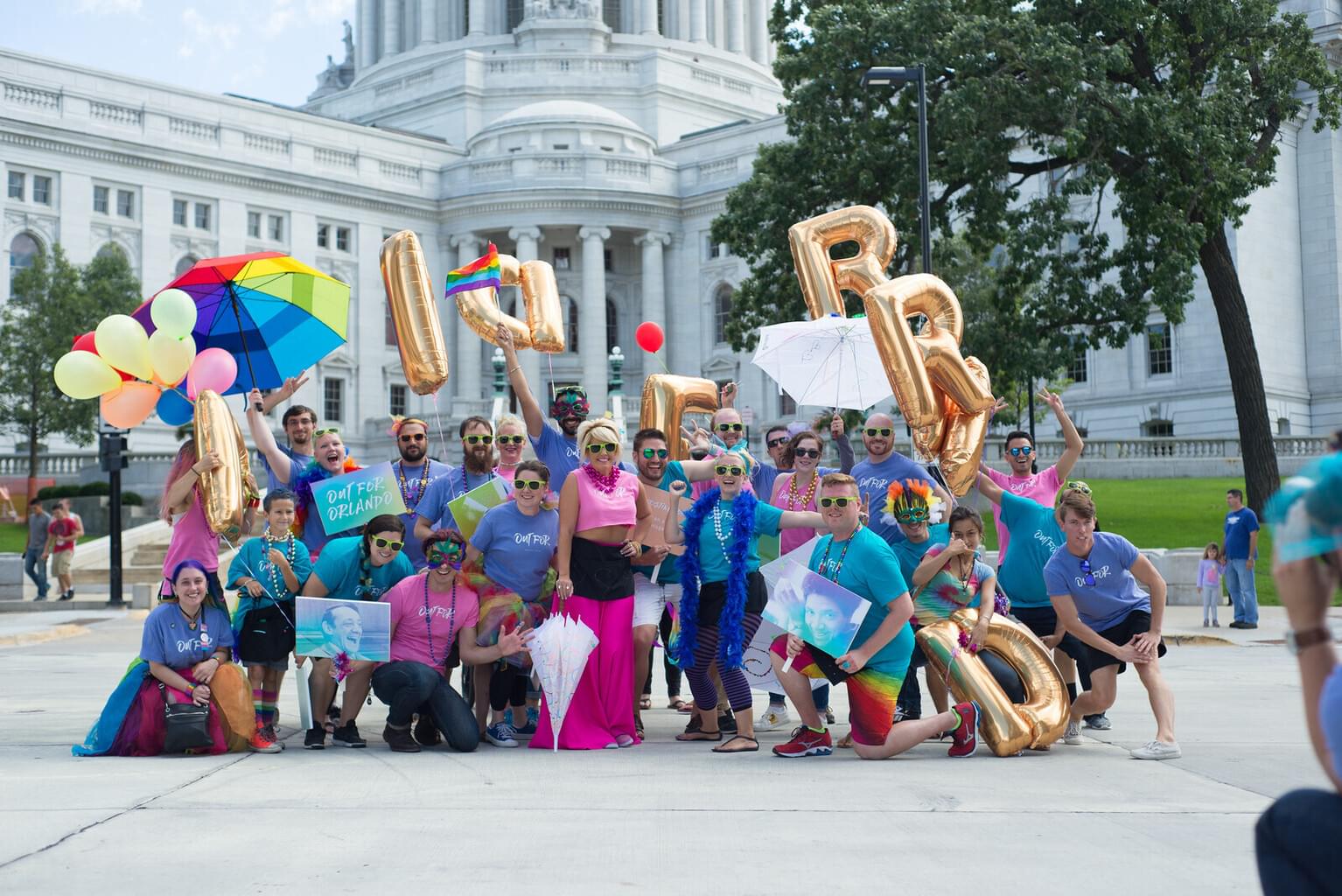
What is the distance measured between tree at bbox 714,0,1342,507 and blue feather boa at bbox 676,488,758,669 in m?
18.1

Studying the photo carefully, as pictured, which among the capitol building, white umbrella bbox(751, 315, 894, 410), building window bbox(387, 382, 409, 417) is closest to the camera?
white umbrella bbox(751, 315, 894, 410)


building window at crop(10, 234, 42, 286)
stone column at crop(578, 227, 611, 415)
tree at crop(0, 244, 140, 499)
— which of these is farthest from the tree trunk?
building window at crop(10, 234, 42, 286)

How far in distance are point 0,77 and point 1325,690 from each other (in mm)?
63730

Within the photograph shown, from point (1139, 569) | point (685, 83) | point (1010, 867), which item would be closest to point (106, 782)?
point (1010, 867)

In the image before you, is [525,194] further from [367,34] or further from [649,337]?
[649,337]

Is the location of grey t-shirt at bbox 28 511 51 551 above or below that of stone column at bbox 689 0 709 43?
below

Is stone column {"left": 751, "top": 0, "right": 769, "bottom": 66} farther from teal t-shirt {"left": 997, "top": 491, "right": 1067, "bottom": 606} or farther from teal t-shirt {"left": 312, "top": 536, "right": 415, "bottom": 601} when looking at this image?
teal t-shirt {"left": 312, "top": 536, "right": 415, "bottom": 601}

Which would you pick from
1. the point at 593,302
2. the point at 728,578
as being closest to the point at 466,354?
the point at 593,302

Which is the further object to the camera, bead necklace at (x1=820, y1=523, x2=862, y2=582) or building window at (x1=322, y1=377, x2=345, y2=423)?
building window at (x1=322, y1=377, x2=345, y2=423)

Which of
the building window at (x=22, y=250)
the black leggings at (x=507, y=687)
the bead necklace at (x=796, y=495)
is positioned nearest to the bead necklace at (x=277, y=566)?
the black leggings at (x=507, y=687)

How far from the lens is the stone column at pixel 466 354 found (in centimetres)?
7156

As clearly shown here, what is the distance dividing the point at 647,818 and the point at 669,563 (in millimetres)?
3441

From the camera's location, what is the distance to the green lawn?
94.4 ft

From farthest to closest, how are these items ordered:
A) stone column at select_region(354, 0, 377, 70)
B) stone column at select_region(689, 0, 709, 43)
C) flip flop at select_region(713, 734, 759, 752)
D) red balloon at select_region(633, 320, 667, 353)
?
stone column at select_region(354, 0, 377, 70), stone column at select_region(689, 0, 709, 43), red balloon at select_region(633, 320, 667, 353), flip flop at select_region(713, 734, 759, 752)
